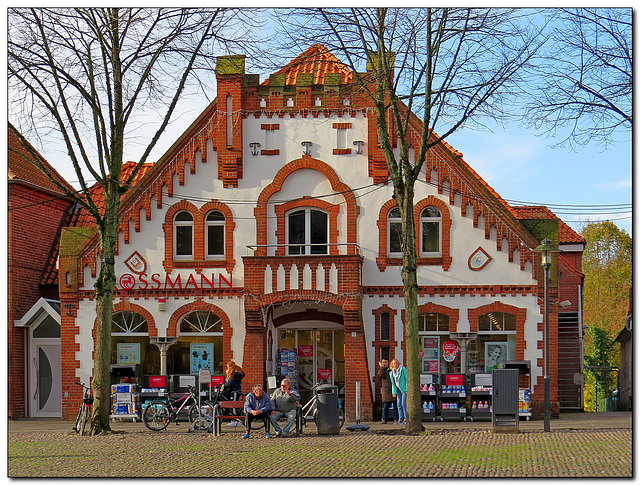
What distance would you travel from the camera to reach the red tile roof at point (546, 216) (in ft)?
105

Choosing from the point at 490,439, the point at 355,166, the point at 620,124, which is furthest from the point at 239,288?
the point at 620,124

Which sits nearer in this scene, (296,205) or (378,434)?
(378,434)

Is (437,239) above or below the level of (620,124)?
below

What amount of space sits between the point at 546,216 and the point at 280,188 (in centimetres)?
1121

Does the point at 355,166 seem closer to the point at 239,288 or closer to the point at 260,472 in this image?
the point at 239,288

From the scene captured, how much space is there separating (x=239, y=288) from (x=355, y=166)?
459 cm

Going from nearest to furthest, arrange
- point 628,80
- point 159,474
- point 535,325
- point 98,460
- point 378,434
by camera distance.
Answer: point 159,474
point 98,460
point 628,80
point 378,434
point 535,325

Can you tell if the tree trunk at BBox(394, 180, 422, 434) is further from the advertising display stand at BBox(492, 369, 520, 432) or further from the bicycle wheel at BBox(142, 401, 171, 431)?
the bicycle wheel at BBox(142, 401, 171, 431)

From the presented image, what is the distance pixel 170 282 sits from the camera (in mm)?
25609

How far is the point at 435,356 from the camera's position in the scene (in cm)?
2514

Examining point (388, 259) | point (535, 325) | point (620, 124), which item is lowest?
point (535, 325)

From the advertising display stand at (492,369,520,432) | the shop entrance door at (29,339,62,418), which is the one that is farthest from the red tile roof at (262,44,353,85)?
the shop entrance door at (29,339,62,418)

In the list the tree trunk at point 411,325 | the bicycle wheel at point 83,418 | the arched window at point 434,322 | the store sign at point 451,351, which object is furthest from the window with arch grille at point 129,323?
the tree trunk at point 411,325

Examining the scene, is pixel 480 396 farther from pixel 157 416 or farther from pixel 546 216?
pixel 546 216
